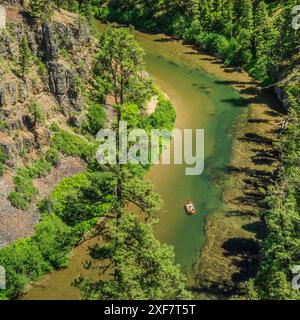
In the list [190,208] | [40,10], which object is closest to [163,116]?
[190,208]

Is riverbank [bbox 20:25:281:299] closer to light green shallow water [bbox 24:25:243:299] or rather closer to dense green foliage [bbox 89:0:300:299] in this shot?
light green shallow water [bbox 24:25:243:299]

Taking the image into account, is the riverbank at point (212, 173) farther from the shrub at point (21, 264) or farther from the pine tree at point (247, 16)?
the pine tree at point (247, 16)

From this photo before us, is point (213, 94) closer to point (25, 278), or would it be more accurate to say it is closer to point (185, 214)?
point (185, 214)

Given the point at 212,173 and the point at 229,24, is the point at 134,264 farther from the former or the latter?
the point at 229,24

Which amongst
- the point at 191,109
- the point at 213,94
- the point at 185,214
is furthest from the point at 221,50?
the point at 185,214

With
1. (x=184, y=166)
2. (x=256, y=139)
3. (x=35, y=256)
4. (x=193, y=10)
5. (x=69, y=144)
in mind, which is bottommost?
(x=35, y=256)
